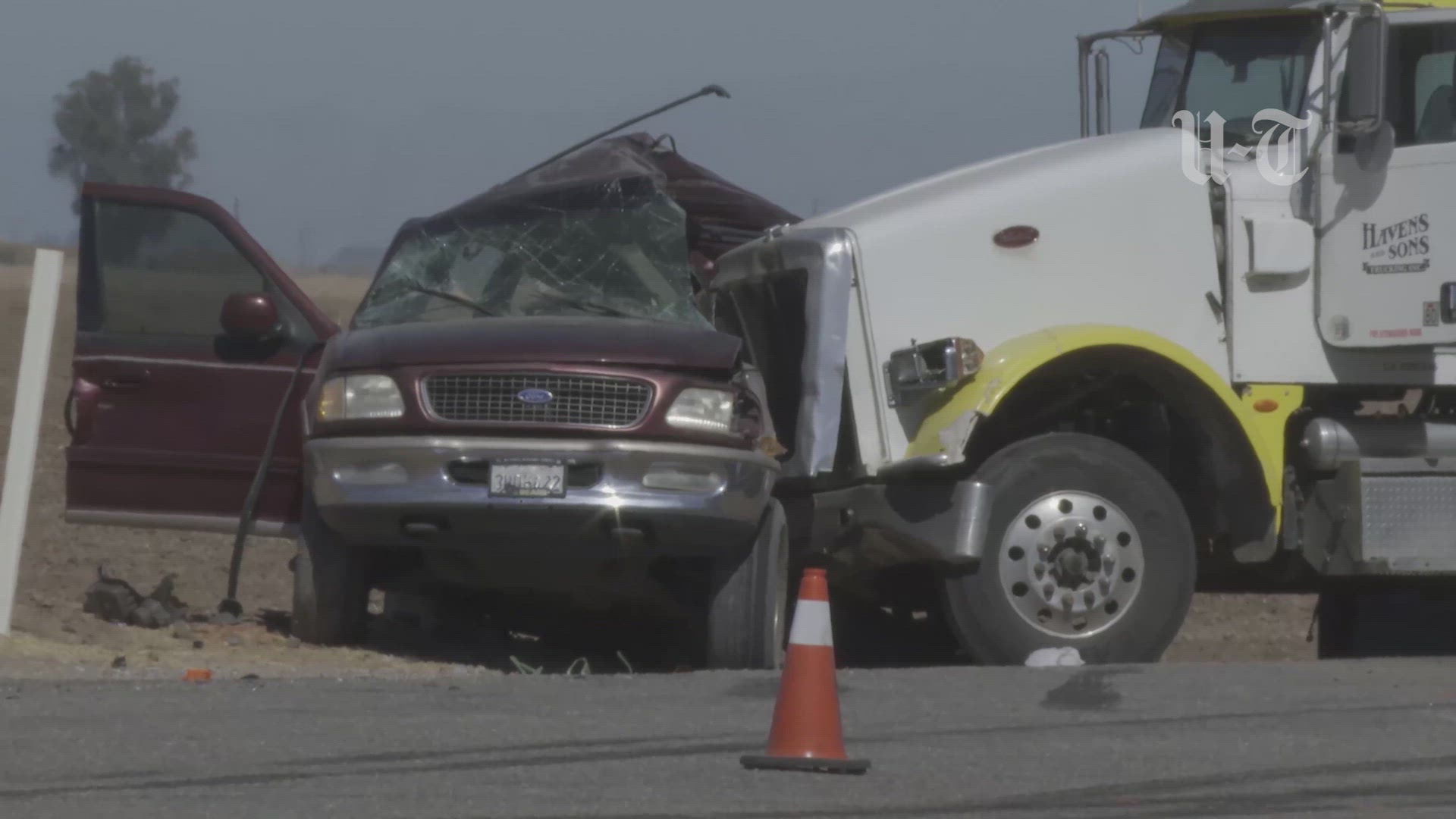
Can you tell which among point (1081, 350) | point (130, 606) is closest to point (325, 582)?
point (130, 606)

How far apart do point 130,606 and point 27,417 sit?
4.23ft

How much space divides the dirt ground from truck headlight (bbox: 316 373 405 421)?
3.40 feet

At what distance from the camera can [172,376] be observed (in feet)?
31.3

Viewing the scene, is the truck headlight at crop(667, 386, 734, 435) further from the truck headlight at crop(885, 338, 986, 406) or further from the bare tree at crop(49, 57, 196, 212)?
the bare tree at crop(49, 57, 196, 212)

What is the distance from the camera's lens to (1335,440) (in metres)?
9.35

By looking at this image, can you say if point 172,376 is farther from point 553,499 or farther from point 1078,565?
point 1078,565

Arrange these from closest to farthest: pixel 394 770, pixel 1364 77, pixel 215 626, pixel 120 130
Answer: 1. pixel 394 770
2. pixel 1364 77
3. pixel 215 626
4. pixel 120 130

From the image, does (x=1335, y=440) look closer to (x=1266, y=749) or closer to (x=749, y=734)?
(x=1266, y=749)

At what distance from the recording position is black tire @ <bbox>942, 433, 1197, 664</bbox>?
877 cm

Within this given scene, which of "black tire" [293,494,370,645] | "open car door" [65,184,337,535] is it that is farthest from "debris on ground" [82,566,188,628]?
"black tire" [293,494,370,645]

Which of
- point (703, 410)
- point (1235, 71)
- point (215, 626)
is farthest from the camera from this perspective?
point (215, 626)

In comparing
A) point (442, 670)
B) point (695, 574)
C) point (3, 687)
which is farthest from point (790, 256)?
point (3, 687)

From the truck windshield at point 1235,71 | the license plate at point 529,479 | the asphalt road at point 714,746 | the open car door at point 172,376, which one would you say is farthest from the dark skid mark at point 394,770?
the truck windshield at point 1235,71

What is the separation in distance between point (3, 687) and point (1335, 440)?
5408 mm
